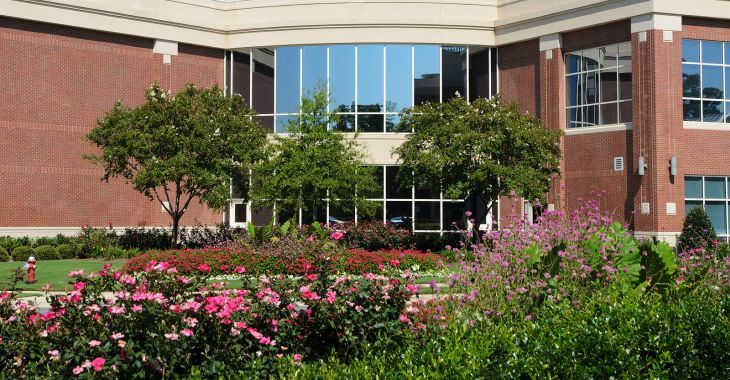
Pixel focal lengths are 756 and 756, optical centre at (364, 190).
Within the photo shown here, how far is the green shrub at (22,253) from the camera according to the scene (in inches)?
1055

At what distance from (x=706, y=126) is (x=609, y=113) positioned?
3.58 m

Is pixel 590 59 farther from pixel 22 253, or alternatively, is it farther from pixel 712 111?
pixel 22 253

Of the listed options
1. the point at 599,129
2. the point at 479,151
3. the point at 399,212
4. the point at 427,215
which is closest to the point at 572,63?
the point at 599,129

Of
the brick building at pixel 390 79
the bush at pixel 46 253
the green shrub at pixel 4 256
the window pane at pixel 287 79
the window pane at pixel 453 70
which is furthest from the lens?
the window pane at pixel 287 79

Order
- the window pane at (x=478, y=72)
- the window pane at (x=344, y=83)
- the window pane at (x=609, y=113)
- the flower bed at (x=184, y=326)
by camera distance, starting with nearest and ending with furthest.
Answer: the flower bed at (x=184, y=326)
the window pane at (x=609, y=113)
the window pane at (x=344, y=83)
the window pane at (x=478, y=72)

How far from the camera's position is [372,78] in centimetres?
3356

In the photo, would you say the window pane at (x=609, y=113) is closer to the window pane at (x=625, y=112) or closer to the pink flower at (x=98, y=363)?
the window pane at (x=625, y=112)

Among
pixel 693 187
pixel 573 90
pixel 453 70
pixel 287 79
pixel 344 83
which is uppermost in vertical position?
pixel 453 70

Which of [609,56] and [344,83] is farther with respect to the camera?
[344,83]

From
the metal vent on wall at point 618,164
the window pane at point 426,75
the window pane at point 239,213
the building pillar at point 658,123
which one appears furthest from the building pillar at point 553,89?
the window pane at point 239,213

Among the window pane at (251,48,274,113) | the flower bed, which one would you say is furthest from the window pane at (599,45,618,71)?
the flower bed

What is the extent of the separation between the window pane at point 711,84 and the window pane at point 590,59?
13.1ft

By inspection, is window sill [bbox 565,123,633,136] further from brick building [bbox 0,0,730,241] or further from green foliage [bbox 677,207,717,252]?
green foliage [bbox 677,207,717,252]

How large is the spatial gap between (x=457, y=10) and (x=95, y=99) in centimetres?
1610
